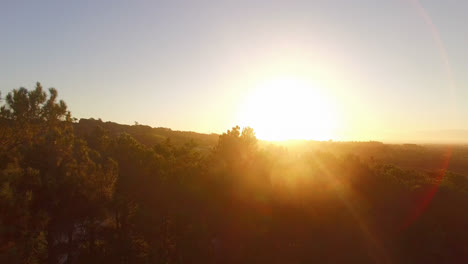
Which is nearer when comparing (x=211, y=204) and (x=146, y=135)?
(x=211, y=204)

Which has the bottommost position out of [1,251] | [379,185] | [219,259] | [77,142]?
[219,259]

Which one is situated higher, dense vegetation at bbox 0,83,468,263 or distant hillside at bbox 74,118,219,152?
distant hillside at bbox 74,118,219,152

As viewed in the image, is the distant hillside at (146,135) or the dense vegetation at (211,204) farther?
the distant hillside at (146,135)

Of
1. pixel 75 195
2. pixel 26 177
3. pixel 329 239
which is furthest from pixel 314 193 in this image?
pixel 26 177

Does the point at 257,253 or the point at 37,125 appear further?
the point at 257,253

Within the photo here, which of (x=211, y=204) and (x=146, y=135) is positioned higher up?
(x=146, y=135)

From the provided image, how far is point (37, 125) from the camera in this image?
772 inches

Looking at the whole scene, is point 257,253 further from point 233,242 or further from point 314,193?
point 314,193

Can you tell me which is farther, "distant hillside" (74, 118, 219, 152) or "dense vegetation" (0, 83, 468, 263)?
"distant hillside" (74, 118, 219, 152)

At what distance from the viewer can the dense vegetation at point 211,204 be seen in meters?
19.0

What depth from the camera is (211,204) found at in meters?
25.5

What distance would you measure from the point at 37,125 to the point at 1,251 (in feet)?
25.3

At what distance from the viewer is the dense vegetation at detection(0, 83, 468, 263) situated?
19.0 metres

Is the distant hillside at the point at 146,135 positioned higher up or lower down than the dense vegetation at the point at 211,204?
higher up
